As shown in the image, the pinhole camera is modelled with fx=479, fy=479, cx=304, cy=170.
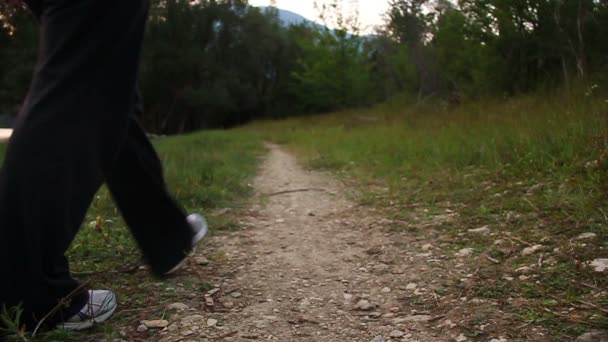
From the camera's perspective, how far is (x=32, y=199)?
4.01 feet

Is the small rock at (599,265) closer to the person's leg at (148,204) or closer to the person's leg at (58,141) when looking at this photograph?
the person's leg at (148,204)

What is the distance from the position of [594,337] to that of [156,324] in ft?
4.11

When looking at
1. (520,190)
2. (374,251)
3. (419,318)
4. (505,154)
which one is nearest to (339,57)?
(505,154)

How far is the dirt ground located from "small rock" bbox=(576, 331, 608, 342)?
94 mm

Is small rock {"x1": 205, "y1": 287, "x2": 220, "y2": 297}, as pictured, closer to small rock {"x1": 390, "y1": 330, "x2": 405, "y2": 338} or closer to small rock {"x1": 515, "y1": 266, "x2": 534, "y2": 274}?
small rock {"x1": 390, "y1": 330, "x2": 405, "y2": 338}

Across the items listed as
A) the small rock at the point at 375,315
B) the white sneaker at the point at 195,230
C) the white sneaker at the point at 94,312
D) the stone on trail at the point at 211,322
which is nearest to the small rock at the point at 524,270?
the small rock at the point at 375,315

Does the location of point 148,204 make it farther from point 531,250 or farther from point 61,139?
point 531,250

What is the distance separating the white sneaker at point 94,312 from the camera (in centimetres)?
141

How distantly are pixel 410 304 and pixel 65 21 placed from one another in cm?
138

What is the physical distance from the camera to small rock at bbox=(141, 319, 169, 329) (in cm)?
150

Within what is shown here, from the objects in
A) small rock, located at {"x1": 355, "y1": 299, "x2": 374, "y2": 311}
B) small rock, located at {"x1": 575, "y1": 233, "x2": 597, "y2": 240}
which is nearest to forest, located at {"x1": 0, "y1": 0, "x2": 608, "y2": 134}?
small rock, located at {"x1": 355, "y1": 299, "x2": 374, "y2": 311}

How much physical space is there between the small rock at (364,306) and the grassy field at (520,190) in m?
0.36

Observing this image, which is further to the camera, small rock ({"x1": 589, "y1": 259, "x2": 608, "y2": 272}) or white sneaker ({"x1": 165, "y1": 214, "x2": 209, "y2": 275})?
white sneaker ({"x1": 165, "y1": 214, "x2": 209, "y2": 275})

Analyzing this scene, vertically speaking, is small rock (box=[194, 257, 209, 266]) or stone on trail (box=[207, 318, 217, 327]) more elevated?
stone on trail (box=[207, 318, 217, 327])
